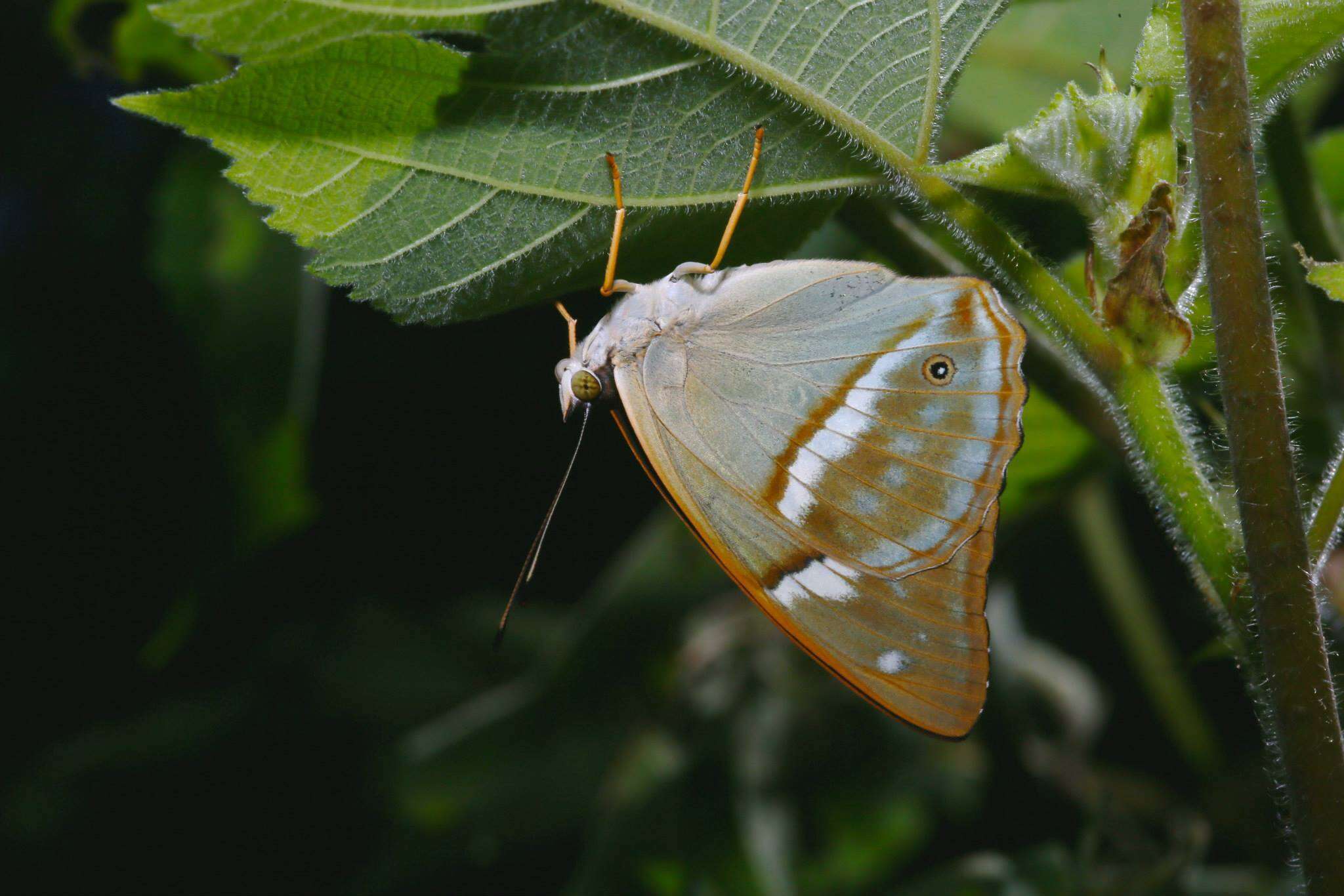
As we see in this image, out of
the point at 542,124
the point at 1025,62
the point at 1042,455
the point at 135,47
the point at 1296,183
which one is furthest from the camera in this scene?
the point at 1025,62

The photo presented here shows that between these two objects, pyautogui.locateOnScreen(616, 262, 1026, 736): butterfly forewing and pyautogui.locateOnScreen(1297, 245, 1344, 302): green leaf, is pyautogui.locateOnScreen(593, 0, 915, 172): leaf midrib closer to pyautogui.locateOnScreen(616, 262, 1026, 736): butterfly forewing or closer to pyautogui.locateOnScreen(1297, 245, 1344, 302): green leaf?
pyautogui.locateOnScreen(616, 262, 1026, 736): butterfly forewing

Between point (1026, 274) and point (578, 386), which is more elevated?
point (1026, 274)

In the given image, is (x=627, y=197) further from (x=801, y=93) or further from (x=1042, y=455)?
(x=1042, y=455)

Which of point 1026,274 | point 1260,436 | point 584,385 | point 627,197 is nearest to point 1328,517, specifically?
point 1260,436

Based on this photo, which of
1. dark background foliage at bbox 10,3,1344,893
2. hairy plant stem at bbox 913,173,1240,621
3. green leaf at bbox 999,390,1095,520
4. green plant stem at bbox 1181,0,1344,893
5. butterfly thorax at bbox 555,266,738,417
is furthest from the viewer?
dark background foliage at bbox 10,3,1344,893

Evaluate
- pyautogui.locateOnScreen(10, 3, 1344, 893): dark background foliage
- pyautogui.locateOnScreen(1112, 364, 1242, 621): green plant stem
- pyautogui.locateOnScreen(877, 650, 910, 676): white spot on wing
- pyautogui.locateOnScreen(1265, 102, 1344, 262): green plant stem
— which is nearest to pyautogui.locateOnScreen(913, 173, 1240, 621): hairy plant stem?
pyautogui.locateOnScreen(1112, 364, 1242, 621): green plant stem

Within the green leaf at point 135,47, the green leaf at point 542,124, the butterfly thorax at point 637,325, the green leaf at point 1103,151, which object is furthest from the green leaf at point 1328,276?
the green leaf at point 135,47
